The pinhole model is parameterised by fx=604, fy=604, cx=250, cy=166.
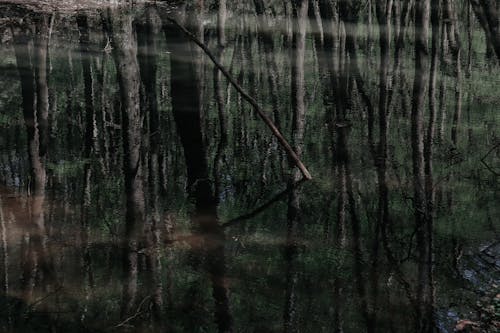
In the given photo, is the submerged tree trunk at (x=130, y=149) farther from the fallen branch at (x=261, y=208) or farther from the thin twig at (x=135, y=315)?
the fallen branch at (x=261, y=208)

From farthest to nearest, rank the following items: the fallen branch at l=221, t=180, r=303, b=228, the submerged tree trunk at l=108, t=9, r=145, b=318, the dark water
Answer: the fallen branch at l=221, t=180, r=303, b=228, the submerged tree trunk at l=108, t=9, r=145, b=318, the dark water

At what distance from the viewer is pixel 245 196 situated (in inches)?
307

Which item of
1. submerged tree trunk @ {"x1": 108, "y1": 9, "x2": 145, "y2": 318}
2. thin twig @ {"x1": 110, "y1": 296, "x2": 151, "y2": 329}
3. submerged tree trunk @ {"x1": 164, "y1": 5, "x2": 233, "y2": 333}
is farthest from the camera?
submerged tree trunk @ {"x1": 108, "y1": 9, "x2": 145, "y2": 318}

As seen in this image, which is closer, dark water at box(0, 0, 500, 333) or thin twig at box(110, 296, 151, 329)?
thin twig at box(110, 296, 151, 329)

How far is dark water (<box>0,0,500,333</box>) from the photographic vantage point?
5.48 meters

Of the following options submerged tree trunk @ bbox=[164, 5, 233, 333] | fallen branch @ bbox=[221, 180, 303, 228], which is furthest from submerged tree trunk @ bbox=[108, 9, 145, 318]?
fallen branch @ bbox=[221, 180, 303, 228]

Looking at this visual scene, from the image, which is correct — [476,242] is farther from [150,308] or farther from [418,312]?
[150,308]

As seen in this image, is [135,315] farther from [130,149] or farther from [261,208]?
[130,149]

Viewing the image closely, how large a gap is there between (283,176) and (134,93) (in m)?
4.93

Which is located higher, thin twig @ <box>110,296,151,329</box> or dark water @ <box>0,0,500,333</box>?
dark water @ <box>0,0,500,333</box>

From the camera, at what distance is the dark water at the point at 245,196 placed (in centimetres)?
548

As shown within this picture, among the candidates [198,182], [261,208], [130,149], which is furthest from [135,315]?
[130,149]

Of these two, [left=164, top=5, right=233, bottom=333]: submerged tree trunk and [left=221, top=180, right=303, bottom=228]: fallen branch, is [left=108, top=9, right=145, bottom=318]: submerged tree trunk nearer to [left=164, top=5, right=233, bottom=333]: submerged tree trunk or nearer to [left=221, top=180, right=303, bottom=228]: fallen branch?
[left=164, top=5, right=233, bottom=333]: submerged tree trunk

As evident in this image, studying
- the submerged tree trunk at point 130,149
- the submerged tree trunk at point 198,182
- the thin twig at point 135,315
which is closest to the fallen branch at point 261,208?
the submerged tree trunk at point 198,182
